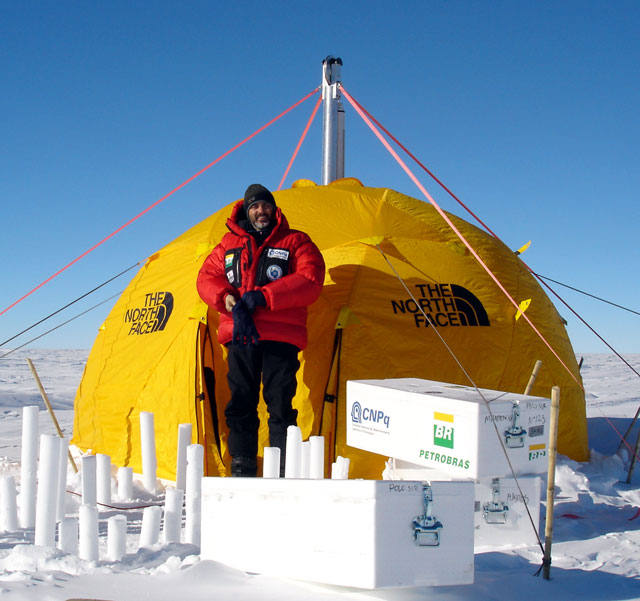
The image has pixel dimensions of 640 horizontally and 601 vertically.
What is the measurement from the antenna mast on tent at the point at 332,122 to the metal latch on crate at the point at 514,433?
4.26 metres

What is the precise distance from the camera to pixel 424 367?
5555 mm

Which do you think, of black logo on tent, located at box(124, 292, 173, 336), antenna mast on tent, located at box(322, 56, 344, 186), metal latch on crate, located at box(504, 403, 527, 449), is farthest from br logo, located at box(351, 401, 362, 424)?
antenna mast on tent, located at box(322, 56, 344, 186)

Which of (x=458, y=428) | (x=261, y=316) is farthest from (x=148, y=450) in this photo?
(x=458, y=428)

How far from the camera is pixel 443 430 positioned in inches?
151

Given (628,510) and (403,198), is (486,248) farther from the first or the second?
(628,510)

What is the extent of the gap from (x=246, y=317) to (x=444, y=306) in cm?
191

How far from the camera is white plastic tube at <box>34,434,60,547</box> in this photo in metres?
3.51

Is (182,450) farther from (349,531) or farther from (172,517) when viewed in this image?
(349,531)

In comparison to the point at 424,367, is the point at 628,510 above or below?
below

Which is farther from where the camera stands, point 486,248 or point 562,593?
point 486,248

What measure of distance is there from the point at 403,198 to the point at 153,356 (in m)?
2.69

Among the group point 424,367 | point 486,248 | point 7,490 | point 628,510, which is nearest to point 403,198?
point 486,248

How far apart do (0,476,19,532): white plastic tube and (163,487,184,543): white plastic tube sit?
977mm

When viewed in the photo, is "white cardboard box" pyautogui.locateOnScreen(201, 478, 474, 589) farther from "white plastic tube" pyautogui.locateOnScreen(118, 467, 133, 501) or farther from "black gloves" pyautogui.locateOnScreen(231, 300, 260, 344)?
"white plastic tube" pyautogui.locateOnScreen(118, 467, 133, 501)
